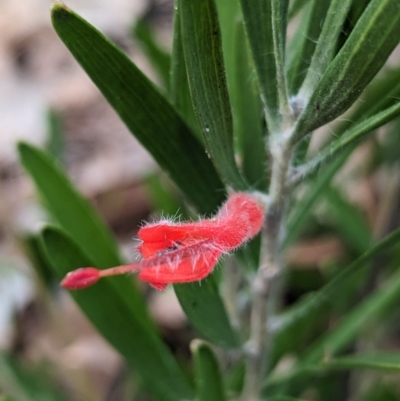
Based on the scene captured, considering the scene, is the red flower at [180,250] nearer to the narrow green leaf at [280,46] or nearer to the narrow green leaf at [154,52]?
the narrow green leaf at [280,46]

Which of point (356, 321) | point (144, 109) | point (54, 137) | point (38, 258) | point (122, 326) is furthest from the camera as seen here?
point (54, 137)

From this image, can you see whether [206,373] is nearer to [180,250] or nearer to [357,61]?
[180,250]

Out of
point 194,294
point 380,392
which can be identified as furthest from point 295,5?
point 380,392

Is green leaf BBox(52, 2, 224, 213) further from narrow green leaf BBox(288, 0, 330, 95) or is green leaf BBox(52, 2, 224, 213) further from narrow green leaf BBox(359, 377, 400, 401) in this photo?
narrow green leaf BBox(359, 377, 400, 401)

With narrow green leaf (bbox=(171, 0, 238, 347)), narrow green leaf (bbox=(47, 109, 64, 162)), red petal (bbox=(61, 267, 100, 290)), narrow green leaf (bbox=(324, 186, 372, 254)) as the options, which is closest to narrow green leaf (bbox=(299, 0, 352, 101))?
narrow green leaf (bbox=(171, 0, 238, 347))

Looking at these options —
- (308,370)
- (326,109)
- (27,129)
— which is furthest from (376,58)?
(27,129)

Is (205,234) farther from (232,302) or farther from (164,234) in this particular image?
(232,302)
